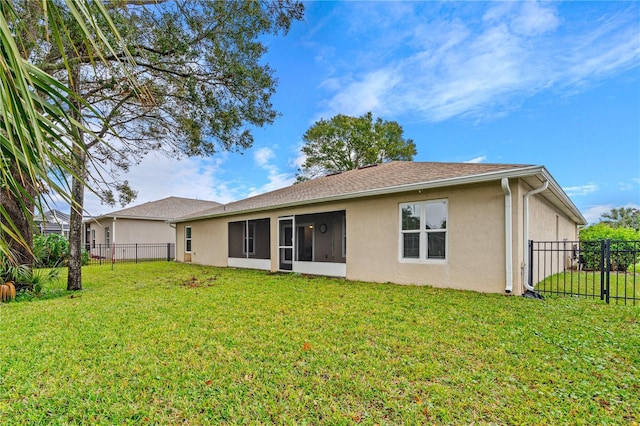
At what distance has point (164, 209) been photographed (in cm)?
2489

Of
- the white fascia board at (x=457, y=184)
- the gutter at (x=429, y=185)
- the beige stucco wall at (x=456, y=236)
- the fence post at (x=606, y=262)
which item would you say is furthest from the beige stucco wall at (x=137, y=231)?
the fence post at (x=606, y=262)

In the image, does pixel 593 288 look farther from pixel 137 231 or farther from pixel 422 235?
pixel 137 231

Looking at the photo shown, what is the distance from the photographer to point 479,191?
7.33m

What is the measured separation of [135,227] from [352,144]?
19.1 meters

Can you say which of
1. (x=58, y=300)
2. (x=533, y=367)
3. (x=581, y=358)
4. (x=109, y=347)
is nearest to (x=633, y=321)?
(x=581, y=358)

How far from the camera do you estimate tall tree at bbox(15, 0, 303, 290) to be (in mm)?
7465

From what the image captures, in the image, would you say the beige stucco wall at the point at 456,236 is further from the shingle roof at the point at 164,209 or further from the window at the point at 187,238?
the shingle roof at the point at 164,209

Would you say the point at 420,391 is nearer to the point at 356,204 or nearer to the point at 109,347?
the point at 109,347

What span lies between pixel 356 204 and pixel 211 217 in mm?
8989

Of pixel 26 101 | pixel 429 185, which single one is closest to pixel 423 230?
pixel 429 185

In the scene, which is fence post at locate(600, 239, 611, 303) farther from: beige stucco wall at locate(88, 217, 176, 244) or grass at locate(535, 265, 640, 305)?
beige stucco wall at locate(88, 217, 176, 244)

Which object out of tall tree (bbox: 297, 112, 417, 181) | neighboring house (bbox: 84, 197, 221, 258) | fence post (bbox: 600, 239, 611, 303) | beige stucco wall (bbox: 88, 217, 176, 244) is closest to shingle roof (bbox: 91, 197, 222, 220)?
neighboring house (bbox: 84, 197, 221, 258)

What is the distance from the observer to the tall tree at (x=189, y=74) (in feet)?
24.5

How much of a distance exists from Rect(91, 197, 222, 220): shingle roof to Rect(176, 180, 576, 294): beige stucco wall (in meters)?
15.9
